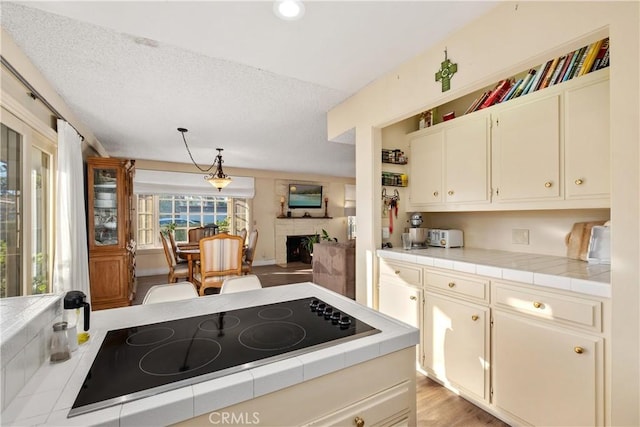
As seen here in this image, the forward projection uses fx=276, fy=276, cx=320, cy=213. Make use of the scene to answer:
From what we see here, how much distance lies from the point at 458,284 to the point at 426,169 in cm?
110

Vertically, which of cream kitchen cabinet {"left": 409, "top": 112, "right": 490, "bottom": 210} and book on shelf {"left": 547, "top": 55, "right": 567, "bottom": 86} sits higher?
book on shelf {"left": 547, "top": 55, "right": 567, "bottom": 86}

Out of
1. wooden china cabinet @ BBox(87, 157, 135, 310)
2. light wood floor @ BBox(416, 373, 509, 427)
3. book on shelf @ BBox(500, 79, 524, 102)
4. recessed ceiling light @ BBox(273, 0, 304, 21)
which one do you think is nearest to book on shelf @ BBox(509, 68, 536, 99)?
book on shelf @ BBox(500, 79, 524, 102)

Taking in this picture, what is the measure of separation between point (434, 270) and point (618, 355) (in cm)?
97

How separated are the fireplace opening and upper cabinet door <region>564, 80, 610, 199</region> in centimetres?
608

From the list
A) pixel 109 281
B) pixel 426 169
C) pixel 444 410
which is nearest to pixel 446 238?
pixel 426 169

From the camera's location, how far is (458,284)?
1.85 m

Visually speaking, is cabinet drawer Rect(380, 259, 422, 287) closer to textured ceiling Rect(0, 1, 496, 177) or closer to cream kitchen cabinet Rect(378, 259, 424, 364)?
cream kitchen cabinet Rect(378, 259, 424, 364)

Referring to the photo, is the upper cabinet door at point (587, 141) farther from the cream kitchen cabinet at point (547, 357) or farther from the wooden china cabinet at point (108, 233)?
the wooden china cabinet at point (108, 233)

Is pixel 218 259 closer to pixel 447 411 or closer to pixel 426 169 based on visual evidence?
pixel 426 169

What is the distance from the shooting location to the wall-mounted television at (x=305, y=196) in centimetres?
738

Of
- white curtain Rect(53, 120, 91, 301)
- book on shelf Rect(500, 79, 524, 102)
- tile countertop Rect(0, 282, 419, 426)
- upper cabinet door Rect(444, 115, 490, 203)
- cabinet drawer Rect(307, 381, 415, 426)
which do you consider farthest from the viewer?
white curtain Rect(53, 120, 91, 301)

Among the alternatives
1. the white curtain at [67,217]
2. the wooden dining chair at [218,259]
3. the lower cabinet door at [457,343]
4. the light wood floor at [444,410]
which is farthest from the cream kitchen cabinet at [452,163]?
the white curtain at [67,217]

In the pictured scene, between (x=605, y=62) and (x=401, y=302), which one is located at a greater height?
(x=605, y=62)

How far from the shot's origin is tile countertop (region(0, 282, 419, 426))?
0.61m
